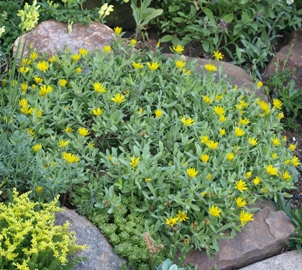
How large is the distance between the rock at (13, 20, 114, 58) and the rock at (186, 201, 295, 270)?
5.97 ft

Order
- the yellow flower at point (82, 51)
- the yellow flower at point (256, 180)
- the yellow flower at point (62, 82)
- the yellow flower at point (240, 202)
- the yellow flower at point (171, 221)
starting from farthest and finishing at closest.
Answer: the yellow flower at point (82, 51)
the yellow flower at point (62, 82)
the yellow flower at point (256, 180)
the yellow flower at point (240, 202)
the yellow flower at point (171, 221)

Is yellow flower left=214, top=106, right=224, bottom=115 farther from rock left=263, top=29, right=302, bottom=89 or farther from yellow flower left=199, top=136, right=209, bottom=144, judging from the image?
rock left=263, top=29, right=302, bottom=89

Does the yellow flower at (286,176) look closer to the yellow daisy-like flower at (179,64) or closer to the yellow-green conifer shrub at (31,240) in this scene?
the yellow daisy-like flower at (179,64)

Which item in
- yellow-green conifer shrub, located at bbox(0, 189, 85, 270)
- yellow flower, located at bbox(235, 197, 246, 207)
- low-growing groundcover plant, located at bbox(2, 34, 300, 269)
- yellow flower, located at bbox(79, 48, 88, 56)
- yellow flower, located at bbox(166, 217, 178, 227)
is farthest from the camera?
yellow flower, located at bbox(79, 48, 88, 56)

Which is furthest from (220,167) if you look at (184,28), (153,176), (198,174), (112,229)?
(184,28)

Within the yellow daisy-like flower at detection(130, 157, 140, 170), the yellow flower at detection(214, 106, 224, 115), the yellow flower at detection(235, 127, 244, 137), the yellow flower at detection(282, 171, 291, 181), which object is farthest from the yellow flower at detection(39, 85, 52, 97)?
the yellow flower at detection(282, 171, 291, 181)

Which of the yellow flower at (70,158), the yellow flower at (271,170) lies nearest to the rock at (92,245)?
the yellow flower at (70,158)

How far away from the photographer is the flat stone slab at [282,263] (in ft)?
11.4

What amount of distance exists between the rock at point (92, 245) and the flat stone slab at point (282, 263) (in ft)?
2.96

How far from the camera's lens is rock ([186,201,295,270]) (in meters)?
3.35

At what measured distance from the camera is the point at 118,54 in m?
4.44

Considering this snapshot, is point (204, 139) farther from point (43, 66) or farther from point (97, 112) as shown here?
point (43, 66)

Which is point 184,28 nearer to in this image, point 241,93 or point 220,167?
point 241,93

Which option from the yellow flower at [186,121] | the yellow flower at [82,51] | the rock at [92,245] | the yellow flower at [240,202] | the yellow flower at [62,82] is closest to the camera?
the rock at [92,245]
